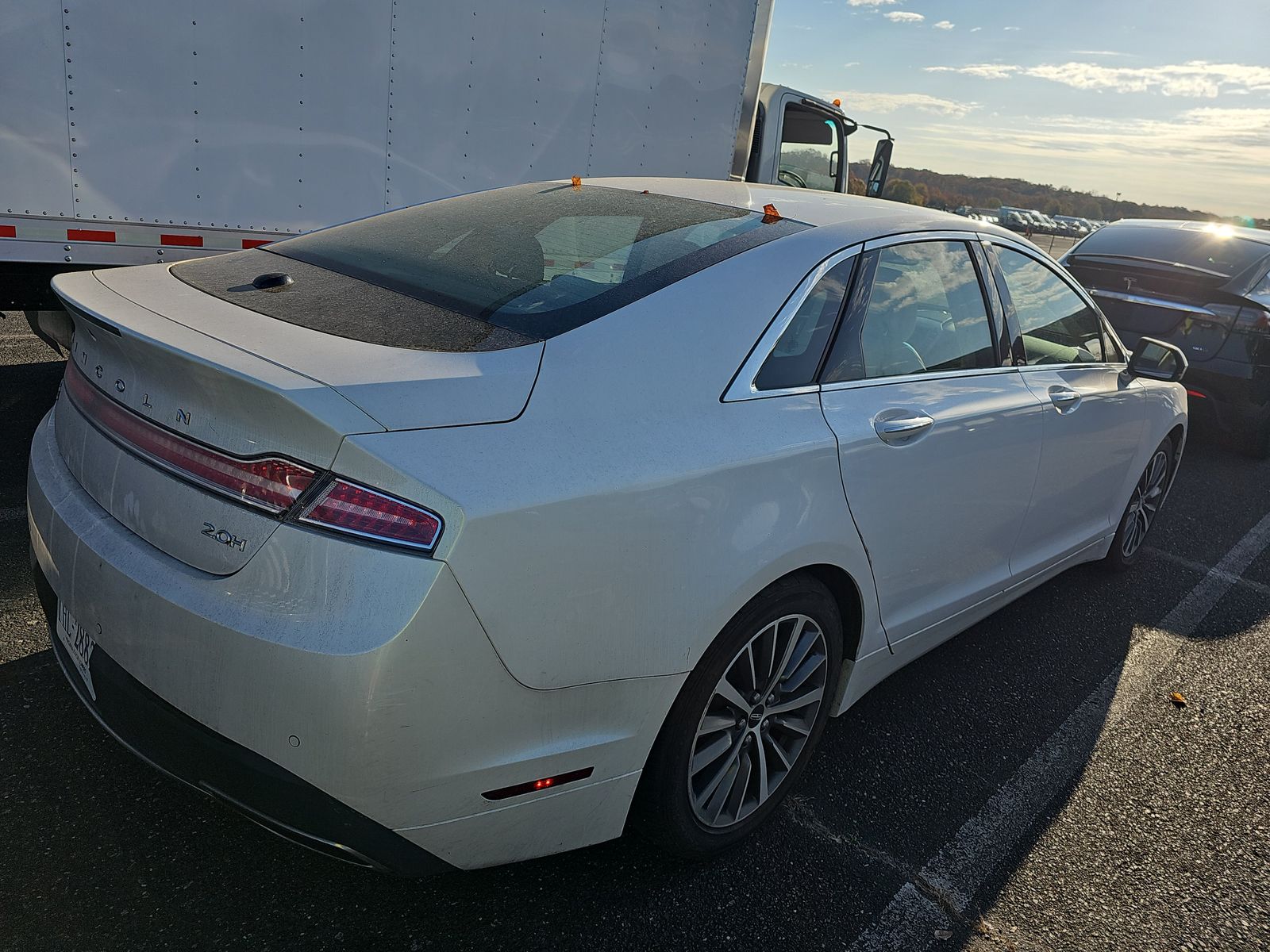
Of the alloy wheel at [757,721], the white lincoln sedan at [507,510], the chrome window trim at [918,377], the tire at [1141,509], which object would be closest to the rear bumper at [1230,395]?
the tire at [1141,509]

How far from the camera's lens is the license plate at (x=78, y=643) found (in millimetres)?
2104

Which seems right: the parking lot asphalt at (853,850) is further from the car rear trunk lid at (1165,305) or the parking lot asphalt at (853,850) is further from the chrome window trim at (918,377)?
the car rear trunk lid at (1165,305)

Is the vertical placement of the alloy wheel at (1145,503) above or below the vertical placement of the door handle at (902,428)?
below

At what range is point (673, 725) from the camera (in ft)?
7.30

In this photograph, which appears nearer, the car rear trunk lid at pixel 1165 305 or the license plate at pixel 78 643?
the license plate at pixel 78 643

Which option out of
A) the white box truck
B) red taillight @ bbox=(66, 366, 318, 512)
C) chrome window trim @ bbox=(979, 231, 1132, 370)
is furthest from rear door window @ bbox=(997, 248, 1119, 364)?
the white box truck

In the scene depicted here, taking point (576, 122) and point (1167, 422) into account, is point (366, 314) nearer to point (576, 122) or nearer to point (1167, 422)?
point (1167, 422)

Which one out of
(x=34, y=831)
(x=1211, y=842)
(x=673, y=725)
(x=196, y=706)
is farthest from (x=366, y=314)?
(x=1211, y=842)

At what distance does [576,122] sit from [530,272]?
13.8ft

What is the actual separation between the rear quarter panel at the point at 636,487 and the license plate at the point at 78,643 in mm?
835

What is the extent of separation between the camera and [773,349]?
243 cm

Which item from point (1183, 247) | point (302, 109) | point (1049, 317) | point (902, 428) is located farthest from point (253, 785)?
point (1183, 247)

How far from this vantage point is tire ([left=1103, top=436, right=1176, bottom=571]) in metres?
4.71

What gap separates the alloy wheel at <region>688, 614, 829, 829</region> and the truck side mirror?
22.7 ft
